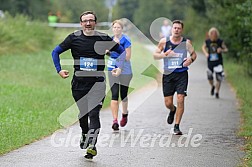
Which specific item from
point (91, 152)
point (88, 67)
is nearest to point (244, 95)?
point (88, 67)

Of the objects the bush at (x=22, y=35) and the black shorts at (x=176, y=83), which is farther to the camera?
the bush at (x=22, y=35)

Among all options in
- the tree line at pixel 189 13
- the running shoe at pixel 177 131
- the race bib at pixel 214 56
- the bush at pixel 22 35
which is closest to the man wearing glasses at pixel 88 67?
the running shoe at pixel 177 131

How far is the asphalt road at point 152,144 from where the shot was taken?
31.1 feet

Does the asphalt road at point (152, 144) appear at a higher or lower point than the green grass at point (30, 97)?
lower

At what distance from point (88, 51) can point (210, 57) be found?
996 centimetres

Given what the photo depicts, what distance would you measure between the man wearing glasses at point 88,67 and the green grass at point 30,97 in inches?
54.6

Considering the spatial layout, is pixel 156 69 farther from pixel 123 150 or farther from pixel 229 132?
pixel 123 150

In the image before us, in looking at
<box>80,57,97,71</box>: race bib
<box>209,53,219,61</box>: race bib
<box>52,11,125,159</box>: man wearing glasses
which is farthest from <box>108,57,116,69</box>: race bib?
<box>209,53,219,61</box>: race bib

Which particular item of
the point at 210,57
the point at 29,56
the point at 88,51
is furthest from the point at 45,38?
the point at 88,51

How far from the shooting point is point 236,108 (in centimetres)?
1644

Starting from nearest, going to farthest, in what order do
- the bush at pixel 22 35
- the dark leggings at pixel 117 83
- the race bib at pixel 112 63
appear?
1. the race bib at pixel 112 63
2. the dark leggings at pixel 117 83
3. the bush at pixel 22 35

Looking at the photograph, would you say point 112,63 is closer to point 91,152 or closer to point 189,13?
point 91,152

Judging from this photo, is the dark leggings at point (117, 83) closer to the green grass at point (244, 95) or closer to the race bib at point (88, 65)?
the green grass at point (244, 95)

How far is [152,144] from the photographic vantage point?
36.3ft
